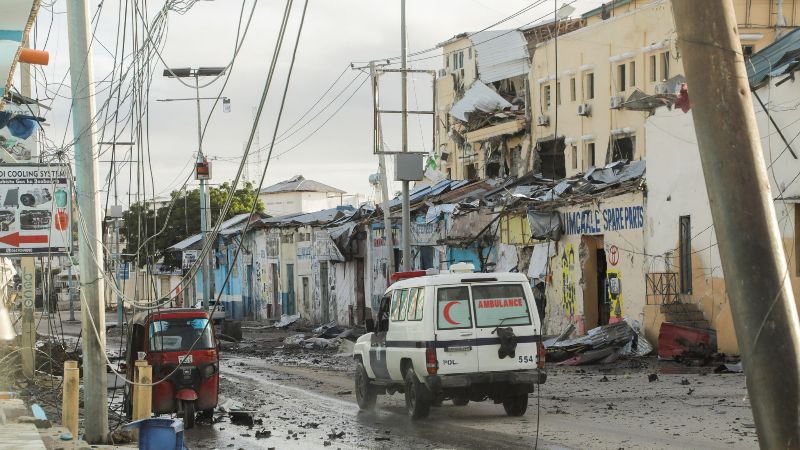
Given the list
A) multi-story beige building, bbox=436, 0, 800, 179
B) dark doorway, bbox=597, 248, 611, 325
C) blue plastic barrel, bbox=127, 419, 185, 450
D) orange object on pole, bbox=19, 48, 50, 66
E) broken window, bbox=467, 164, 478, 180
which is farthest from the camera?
broken window, bbox=467, 164, 478, 180

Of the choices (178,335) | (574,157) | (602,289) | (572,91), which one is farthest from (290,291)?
(178,335)

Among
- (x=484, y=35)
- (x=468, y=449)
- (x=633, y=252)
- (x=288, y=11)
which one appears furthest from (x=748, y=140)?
(x=484, y=35)

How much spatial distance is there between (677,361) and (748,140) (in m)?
20.9

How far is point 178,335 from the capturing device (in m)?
19.0

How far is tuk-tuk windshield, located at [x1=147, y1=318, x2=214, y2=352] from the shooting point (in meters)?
18.7

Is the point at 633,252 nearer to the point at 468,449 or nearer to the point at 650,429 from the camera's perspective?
the point at 650,429

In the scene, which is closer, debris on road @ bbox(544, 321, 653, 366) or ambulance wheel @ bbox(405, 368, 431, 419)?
ambulance wheel @ bbox(405, 368, 431, 419)

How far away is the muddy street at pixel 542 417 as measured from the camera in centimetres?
1468

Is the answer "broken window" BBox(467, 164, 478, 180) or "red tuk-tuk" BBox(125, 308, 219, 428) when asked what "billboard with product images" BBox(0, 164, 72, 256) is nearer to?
"red tuk-tuk" BBox(125, 308, 219, 428)

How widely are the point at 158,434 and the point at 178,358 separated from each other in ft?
23.5

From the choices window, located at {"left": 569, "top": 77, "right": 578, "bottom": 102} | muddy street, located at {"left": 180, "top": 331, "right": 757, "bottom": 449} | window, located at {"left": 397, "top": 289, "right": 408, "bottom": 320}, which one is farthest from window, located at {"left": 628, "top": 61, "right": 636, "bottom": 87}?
window, located at {"left": 397, "top": 289, "right": 408, "bottom": 320}

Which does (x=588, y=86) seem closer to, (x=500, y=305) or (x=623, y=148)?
(x=623, y=148)

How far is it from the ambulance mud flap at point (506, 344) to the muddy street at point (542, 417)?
1029mm

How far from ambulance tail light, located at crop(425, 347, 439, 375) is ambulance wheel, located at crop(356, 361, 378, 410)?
288 centimetres
